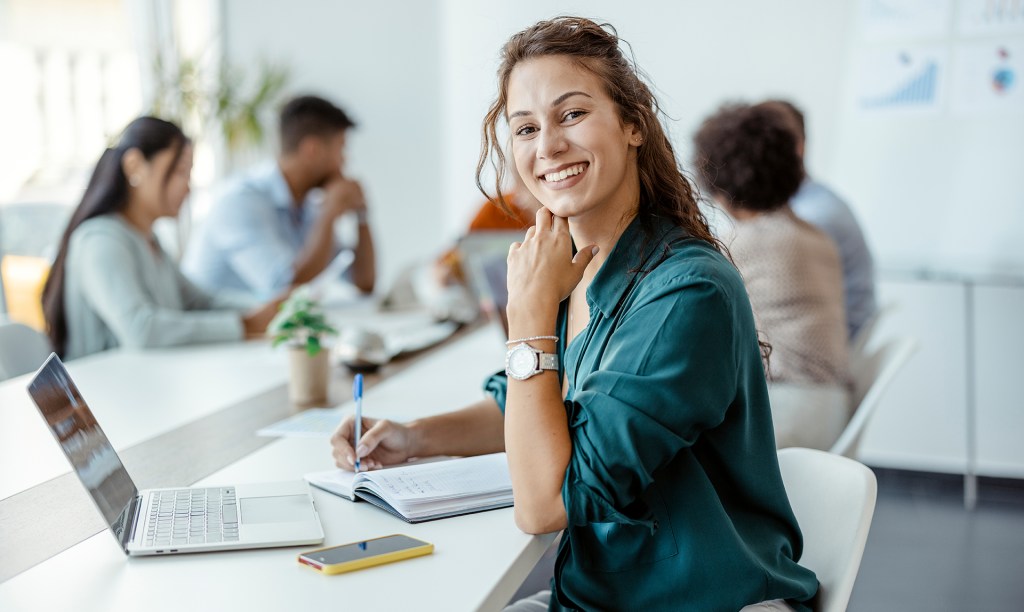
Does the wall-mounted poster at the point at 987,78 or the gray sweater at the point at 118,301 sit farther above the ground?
the wall-mounted poster at the point at 987,78

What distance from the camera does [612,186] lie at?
4.76 feet

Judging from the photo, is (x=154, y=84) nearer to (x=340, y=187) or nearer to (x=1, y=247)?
(x=1, y=247)

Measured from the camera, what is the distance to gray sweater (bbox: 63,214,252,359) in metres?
2.71

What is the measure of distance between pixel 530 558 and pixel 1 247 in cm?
370

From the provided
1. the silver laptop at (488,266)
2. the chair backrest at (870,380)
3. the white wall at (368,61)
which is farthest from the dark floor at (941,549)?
the white wall at (368,61)

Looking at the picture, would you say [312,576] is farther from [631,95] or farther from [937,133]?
[937,133]

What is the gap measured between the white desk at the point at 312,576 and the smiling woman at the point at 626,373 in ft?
0.30

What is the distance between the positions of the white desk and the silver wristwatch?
8.6 inches

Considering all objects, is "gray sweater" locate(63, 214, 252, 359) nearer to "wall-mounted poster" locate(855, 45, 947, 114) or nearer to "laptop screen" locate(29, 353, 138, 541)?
"laptop screen" locate(29, 353, 138, 541)

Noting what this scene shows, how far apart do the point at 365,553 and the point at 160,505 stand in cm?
36

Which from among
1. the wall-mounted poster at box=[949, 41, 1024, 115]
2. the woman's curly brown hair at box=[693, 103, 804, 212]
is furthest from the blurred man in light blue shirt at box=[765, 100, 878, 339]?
the wall-mounted poster at box=[949, 41, 1024, 115]

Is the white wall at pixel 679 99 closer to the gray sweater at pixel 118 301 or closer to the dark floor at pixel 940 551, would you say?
the dark floor at pixel 940 551

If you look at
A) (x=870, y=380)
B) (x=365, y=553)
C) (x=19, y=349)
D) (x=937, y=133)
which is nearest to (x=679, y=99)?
(x=937, y=133)

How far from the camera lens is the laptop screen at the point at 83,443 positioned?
1.18 metres
